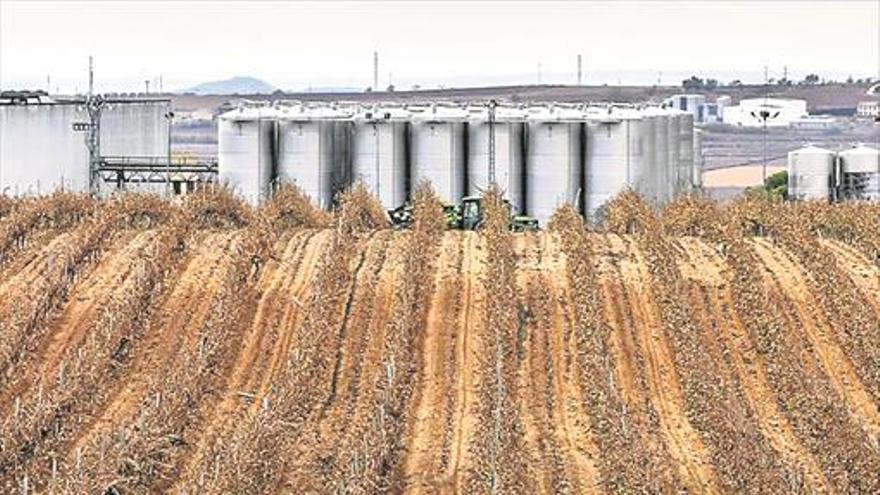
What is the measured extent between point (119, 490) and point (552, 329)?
9069 mm

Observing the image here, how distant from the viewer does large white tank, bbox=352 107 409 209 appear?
41.0 m

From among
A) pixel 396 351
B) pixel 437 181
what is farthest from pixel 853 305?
pixel 437 181

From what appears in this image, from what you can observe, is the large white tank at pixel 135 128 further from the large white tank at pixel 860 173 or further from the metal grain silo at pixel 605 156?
the large white tank at pixel 860 173

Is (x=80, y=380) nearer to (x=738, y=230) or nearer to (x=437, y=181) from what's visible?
(x=738, y=230)

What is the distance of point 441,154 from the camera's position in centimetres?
4103

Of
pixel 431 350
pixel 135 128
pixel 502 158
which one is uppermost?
pixel 135 128

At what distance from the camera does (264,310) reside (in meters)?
24.5

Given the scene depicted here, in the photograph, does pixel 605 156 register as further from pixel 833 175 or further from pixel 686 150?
pixel 686 150

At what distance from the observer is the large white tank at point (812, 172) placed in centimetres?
4300

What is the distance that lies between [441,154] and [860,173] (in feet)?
37.2

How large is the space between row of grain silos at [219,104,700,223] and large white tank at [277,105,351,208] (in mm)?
25

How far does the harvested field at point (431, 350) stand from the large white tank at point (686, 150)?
16.1 m

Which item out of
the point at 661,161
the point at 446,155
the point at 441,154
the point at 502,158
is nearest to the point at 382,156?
the point at 441,154

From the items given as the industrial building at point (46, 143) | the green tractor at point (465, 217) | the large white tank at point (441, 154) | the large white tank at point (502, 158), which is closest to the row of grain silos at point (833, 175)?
the large white tank at point (502, 158)
